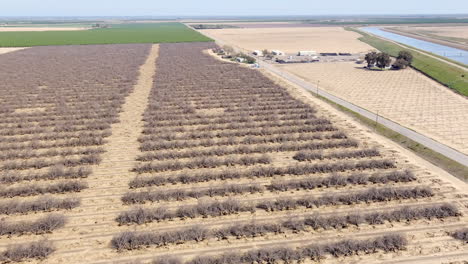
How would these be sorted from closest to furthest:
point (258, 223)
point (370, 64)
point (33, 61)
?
1. point (258, 223)
2. point (370, 64)
3. point (33, 61)

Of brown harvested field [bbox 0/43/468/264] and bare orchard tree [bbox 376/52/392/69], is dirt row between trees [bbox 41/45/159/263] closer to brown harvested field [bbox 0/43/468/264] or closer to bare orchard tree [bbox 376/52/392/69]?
brown harvested field [bbox 0/43/468/264]

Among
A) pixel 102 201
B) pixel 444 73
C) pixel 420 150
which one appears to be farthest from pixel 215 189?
pixel 444 73

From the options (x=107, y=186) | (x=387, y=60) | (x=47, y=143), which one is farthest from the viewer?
(x=387, y=60)

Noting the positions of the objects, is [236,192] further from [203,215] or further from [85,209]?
[85,209]

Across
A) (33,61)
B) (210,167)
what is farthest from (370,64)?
(33,61)

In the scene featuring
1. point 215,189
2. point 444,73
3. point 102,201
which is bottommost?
point 102,201

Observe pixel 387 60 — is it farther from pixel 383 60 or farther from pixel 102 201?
pixel 102 201

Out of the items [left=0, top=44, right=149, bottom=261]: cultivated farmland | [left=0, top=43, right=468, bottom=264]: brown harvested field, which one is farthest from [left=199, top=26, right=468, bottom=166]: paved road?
[left=0, top=44, right=149, bottom=261]: cultivated farmland

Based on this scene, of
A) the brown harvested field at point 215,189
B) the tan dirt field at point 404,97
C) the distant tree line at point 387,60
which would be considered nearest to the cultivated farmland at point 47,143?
the brown harvested field at point 215,189
